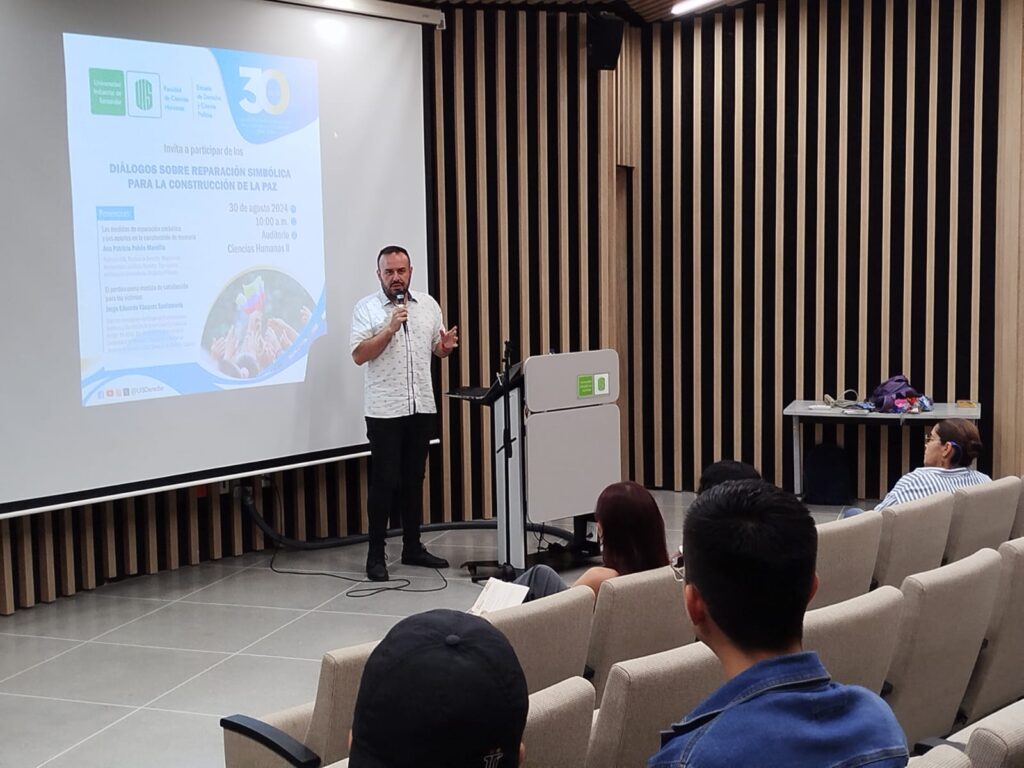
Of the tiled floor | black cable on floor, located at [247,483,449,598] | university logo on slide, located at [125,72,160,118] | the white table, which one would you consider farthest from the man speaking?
the white table

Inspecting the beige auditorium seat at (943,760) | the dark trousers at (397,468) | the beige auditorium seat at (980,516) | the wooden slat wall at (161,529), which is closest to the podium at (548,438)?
the dark trousers at (397,468)

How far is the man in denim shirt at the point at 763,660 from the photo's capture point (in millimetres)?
1517

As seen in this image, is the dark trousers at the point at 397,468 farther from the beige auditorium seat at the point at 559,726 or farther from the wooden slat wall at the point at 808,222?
the beige auditorium seat at the point at 559,726

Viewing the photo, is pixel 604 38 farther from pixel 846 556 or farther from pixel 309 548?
pixel 846 556

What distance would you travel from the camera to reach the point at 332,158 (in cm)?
703

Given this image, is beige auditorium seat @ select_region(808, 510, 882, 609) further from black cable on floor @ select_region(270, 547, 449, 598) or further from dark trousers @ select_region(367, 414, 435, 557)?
dark trousers @ select_region(367, 414, 435, 557)

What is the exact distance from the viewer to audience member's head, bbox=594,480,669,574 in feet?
12.0

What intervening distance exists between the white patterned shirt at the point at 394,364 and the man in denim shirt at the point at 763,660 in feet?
15.9

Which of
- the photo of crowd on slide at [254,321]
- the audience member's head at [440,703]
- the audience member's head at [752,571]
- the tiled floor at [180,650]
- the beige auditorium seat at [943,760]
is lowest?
the tiled floor at [180,650]

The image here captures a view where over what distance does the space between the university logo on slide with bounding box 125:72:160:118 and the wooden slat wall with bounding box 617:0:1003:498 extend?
390 cm

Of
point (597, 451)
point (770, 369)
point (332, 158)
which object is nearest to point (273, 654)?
point (597, 451)

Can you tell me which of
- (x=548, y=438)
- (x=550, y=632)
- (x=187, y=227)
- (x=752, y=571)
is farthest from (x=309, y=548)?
(x=752, y=571)

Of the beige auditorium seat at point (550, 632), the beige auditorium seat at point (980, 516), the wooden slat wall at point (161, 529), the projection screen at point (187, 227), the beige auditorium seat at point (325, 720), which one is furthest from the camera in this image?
the wooden slat wall at point (161, 529)

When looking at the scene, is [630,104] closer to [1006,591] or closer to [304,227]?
[304,227]
